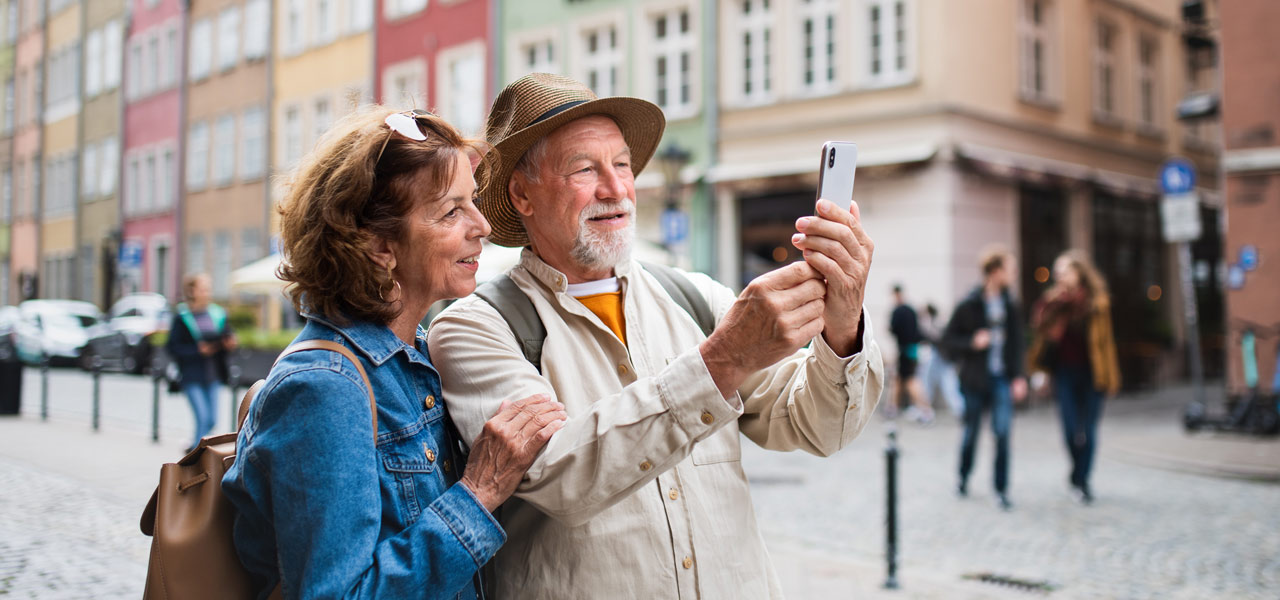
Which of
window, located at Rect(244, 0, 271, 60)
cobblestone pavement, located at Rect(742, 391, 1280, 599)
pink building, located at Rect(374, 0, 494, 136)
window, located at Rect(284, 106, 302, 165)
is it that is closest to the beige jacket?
cobblestone pavement, located at Rect(742, 391, 1280, 599)

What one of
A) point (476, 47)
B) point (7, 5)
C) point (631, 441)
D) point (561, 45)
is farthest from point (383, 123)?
point (476, 47)

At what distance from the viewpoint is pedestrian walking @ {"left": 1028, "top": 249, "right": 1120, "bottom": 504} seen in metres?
7.79

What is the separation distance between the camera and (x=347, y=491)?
148cm

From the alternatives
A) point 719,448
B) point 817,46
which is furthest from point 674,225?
point 719,448

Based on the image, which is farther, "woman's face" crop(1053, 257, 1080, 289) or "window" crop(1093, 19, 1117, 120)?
"window" crop(1093, 19, 1117, 120)

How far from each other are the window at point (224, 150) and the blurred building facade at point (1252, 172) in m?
20.7

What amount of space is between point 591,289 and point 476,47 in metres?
19.9

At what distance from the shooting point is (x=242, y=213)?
81.5 ft

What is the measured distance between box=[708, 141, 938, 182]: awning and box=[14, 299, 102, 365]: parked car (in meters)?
10.2

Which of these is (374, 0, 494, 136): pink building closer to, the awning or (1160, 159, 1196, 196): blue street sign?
the awning

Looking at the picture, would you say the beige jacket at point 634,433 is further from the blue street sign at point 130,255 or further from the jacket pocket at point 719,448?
the blue street sign at point 130,255

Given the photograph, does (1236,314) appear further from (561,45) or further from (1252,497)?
(561,45)

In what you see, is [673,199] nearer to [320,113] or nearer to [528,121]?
[320,113]

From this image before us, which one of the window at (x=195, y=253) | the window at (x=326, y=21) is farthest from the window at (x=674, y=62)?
the window at (x=195, y=253)
